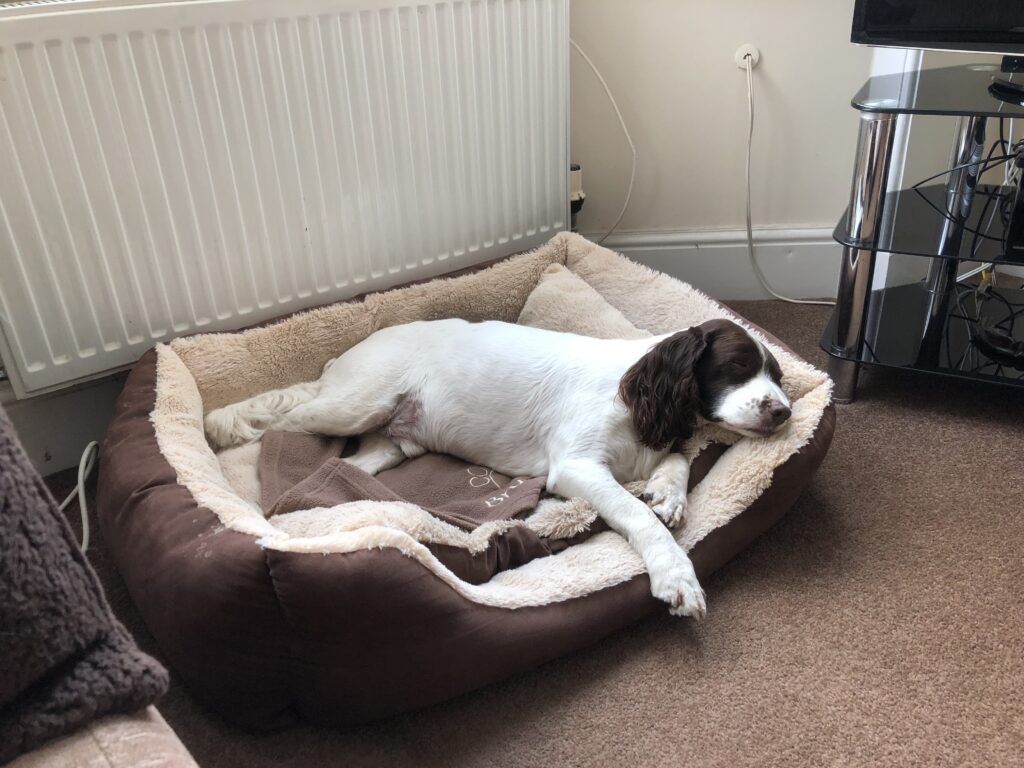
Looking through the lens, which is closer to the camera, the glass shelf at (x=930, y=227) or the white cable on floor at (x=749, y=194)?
the glass shelf at (x=930, y=227)

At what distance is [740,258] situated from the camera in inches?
112

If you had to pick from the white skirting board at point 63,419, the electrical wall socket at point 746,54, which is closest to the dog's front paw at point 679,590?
the white skirting board at point 63,419

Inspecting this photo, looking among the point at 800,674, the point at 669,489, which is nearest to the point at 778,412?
the point at 669,489

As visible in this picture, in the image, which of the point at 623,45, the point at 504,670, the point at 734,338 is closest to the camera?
the point at 504,670

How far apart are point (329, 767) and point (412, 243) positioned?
137 cm

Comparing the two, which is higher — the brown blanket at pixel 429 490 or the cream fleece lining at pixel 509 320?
the cream fleece lining at pixel 509 320

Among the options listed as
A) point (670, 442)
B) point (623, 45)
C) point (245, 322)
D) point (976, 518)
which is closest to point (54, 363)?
point (245, 322)

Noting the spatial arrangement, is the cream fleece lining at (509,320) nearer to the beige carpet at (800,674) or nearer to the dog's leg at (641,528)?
the dog's leg at (641,528)

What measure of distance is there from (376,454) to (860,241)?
125cm

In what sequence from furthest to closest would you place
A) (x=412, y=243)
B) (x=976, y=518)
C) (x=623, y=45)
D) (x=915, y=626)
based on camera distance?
(x=623, y=45) → (x=412, y=243) → (x=976, y=518) → (x=915, y=626)

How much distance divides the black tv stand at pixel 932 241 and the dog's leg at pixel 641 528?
35.1 inches

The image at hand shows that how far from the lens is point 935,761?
137 centimetres

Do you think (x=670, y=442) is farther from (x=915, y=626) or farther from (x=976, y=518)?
(x=976, y=518)

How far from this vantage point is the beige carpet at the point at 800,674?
1409 mm
